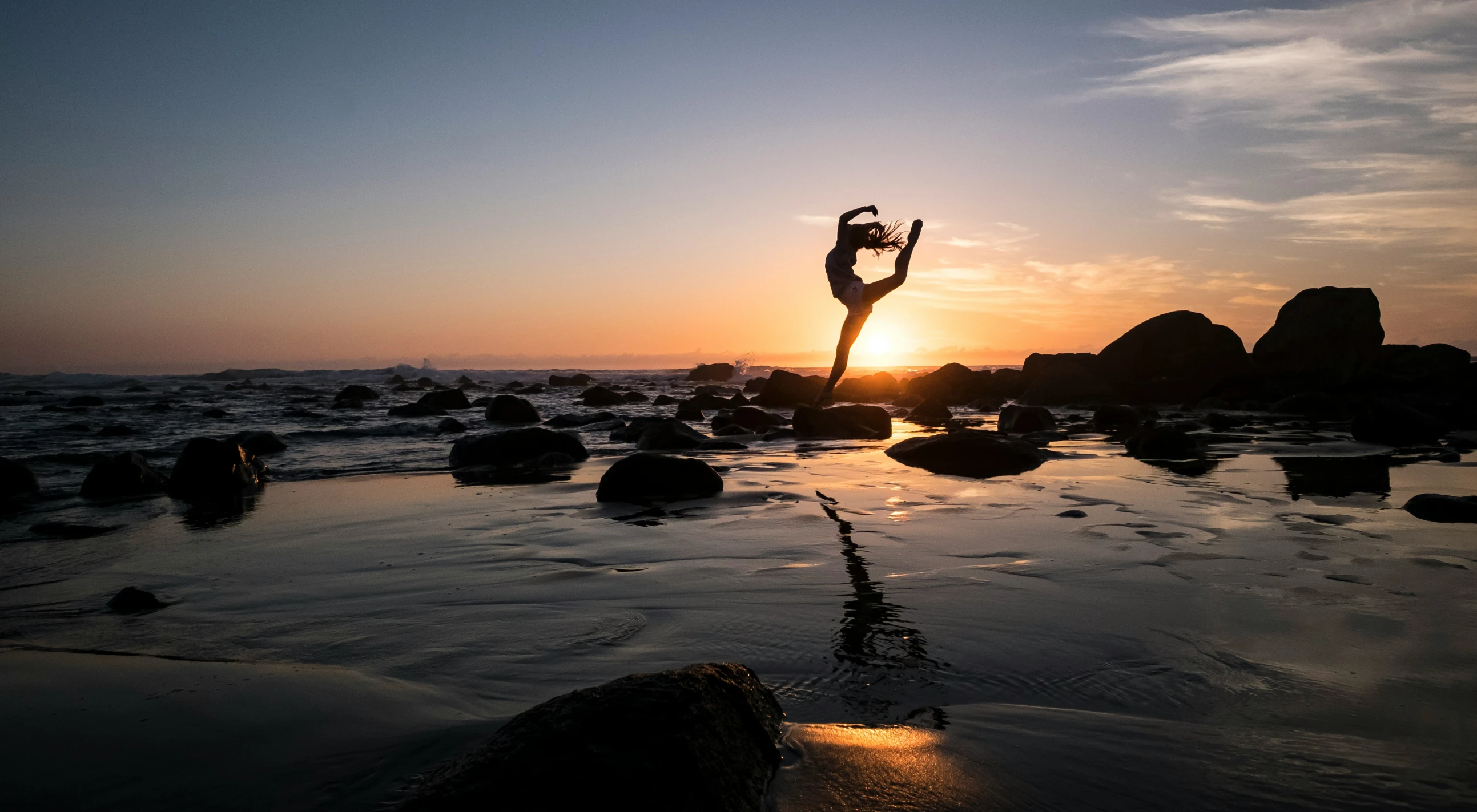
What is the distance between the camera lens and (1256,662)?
8.10 feet

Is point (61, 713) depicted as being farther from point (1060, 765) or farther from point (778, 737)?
point (1060, 765)

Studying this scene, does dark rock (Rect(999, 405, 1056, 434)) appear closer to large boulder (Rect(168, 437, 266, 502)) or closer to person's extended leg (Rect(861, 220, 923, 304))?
person's extended leg (Rect(861, 220, 923, 304))

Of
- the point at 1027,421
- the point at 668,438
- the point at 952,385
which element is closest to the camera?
the point at 668,438

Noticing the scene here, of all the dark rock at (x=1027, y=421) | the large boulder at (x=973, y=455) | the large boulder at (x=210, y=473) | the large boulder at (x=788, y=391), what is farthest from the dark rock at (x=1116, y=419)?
the large boulder at (x=210, y=473)

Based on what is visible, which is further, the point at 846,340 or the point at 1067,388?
the point at 1067,388

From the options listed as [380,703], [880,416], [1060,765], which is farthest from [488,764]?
[880,416]

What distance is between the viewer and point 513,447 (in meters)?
8.89

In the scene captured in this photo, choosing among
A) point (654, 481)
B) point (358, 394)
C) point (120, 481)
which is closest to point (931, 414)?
point (654, 481)

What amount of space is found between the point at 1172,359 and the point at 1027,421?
10.9m

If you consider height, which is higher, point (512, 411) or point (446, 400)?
point (446, 400)

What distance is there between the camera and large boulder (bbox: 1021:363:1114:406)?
1922cm

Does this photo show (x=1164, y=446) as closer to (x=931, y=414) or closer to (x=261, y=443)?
(x=931, y=414)

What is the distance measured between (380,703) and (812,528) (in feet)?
9.51

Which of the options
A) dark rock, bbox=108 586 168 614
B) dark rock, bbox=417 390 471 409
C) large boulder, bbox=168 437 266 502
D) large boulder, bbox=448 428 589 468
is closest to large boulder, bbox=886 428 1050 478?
large boulder, bbox=448 428 589 468
